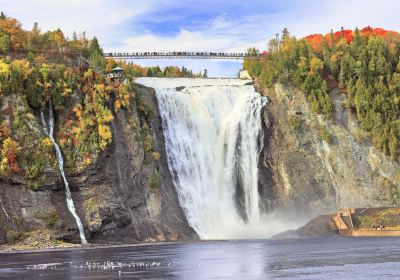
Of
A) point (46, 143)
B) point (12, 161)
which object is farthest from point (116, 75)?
point (12, 161)

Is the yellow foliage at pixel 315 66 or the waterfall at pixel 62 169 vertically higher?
the yellow foliage at pixel 315 66

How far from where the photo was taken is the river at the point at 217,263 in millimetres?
52906

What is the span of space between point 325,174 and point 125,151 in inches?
1409

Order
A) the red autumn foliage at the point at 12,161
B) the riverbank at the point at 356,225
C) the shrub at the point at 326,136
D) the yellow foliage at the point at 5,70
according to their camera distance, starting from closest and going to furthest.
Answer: the red autumn foliage at the point at 12,161 < the yellow foliage at the point at 5,70 < the riverbank at the point at 356,225 < the shrub at the point at 326,136

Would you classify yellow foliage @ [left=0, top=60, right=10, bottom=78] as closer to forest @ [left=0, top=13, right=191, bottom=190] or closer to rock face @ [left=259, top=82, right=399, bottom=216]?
forest @ [left=0, top=13, right=191, bottom=190]

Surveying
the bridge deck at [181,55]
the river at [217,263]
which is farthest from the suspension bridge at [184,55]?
the river at [217,263]

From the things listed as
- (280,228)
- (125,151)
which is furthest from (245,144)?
(125,151)

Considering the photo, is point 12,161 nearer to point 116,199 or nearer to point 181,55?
point 116,199

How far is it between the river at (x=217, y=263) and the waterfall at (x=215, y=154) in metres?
28.0

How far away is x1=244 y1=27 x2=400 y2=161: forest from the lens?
4983 inches

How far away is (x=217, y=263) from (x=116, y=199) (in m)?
38.5

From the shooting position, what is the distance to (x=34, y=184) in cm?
9269

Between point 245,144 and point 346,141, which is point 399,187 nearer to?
point 346,141

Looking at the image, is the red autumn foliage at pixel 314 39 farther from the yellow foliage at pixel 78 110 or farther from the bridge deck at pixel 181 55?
the yellow foliage at pixel 78 110
